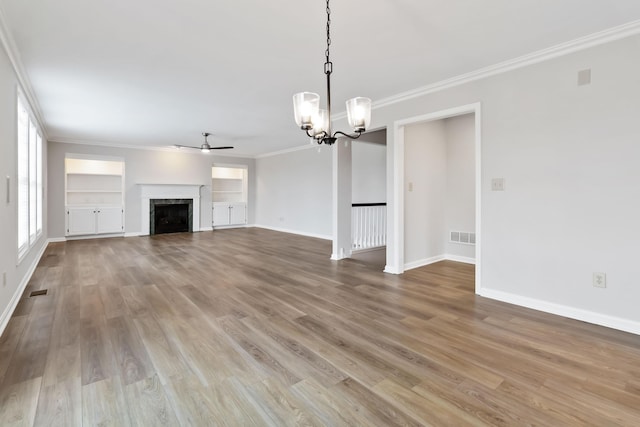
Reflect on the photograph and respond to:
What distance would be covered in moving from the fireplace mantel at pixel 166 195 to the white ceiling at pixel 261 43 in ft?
13.2

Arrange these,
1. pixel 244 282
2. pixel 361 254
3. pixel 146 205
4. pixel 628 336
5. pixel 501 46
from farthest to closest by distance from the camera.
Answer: pixel 146 205 < pixel 361 254 < pixel 244 282 < pixel 501 46 < pixel 628 336

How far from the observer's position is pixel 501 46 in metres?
2.88

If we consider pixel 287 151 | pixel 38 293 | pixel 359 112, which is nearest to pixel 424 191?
pixel 359 112

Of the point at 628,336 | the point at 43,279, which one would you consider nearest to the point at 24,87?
the point at 43,279

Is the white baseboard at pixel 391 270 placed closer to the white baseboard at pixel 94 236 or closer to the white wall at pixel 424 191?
the white wall at pixel 424 191

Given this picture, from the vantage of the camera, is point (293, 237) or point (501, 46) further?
point (293, 237)

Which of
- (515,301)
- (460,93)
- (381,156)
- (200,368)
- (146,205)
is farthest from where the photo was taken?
(146,205)

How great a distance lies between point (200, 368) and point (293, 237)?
20.3ft

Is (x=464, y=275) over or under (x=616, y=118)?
under

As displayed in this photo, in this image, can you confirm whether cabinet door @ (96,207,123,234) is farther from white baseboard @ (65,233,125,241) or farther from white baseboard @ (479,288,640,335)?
white baseboard @ (479,288,640,335)

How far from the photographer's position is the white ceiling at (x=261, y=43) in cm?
231


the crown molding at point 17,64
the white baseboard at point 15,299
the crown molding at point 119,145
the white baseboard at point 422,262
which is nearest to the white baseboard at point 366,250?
the white baseboard at point 422,262

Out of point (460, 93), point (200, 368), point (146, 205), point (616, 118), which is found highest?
point (460, 93)

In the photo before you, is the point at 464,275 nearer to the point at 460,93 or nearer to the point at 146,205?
the point at 460,93
